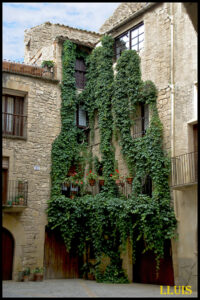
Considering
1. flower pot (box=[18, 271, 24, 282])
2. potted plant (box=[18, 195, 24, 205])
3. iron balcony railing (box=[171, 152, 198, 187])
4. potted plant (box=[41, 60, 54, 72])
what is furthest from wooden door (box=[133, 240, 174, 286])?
potted plant (box=[41, 60, 54, 72])

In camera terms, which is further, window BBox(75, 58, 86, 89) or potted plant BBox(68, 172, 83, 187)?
window BBox(75, 58, 86, 89)

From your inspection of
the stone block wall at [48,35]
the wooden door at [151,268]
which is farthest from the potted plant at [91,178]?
the stone block wall at [48,35]

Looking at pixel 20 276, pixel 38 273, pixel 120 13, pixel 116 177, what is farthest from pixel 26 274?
pixel 120 13

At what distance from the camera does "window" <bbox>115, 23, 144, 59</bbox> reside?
1616 cm

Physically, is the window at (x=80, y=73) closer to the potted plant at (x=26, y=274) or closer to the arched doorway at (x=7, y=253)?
the arched doorway at (x=7, y=253)

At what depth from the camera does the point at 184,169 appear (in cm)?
1316

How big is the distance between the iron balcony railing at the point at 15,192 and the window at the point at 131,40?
668 centimetres

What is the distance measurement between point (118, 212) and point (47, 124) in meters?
5.23

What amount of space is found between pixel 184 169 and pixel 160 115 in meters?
2.39

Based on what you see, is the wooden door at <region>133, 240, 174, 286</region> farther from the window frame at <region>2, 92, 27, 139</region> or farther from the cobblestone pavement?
the window frame at <region>2, 92, 27, 139</region>

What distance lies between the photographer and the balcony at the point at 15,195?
15148 mm

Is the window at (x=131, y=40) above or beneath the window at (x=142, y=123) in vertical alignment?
above

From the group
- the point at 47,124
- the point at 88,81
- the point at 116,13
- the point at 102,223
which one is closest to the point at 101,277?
the point at 102,223

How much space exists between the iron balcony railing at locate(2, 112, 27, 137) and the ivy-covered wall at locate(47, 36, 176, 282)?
152 centimetres
